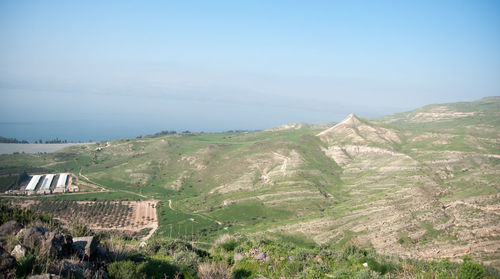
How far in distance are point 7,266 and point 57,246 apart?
1.52 meters

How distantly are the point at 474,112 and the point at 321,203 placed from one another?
136m

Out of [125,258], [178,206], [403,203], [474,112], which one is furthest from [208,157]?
[474,112]

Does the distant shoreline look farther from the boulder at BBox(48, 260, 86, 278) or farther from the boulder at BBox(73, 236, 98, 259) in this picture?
the boulder at BBox(48, 260, 86, 278)

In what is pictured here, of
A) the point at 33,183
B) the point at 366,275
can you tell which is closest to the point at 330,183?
the point at 366,275

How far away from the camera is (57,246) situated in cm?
704

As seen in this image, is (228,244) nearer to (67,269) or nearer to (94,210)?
(67,269)

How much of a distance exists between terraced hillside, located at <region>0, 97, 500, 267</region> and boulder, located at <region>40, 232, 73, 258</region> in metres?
36.6

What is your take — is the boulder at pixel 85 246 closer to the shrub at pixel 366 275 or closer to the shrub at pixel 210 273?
the shrub at pixel 210 273

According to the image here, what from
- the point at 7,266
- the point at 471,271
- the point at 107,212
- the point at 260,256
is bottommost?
the point at 107,212

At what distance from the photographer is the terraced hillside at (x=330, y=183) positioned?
4247 cm

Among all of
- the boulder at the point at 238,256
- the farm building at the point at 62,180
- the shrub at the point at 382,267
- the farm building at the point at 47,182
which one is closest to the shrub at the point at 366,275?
the shrub at the point at 382,267

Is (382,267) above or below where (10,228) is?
below

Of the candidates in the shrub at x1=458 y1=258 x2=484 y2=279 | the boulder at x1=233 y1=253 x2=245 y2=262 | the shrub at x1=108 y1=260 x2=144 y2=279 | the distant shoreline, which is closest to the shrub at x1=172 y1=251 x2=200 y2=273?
the shrub at x1=108 y1=260 x2=144 y2=279

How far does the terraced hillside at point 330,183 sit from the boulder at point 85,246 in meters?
35.8
